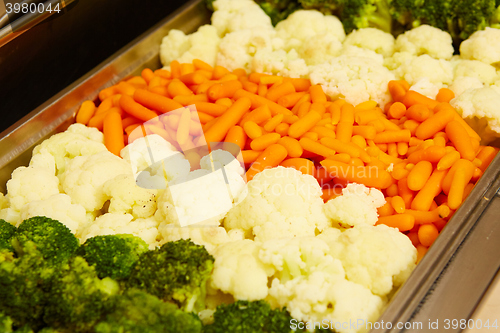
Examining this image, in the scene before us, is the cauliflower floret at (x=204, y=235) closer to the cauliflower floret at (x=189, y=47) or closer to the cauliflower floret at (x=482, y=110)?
the cauliflower floret at (x=482, y=110)

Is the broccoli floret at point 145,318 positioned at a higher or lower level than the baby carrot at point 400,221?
higher

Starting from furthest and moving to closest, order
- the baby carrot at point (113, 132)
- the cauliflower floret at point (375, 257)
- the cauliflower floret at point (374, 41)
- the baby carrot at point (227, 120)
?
the cauliflower floret at point (374, 41) < the baby carrot at point (113, 132) < the baby carrot at point (227, 120) < the cauliflower floret at point (375, 257)

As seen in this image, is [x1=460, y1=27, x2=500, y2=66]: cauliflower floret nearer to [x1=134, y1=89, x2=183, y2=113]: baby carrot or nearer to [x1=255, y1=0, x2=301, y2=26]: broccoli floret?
[x1=255, y1=0, x2=301, y2=26]: broccoli floret

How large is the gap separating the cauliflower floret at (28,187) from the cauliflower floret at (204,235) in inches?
24.6

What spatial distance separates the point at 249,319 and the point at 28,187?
1.18 meters

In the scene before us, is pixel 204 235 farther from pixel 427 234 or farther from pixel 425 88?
pixel 425 88

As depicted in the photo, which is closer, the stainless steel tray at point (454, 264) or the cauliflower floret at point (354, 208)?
the stainless steel tray at point (454, 264)

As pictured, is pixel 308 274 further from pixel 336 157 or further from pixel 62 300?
A: pixel 62 300

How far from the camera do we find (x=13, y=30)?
1.83 meters

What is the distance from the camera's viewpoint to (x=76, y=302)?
4.01 ft

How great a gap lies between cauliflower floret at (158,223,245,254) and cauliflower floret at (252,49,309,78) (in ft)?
3.82

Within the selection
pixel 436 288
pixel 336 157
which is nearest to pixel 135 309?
pixel 436 288

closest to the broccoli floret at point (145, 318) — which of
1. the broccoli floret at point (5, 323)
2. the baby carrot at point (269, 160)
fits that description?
the broccoli floret at point (5, 323)

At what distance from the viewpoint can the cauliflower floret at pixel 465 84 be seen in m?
2.18
